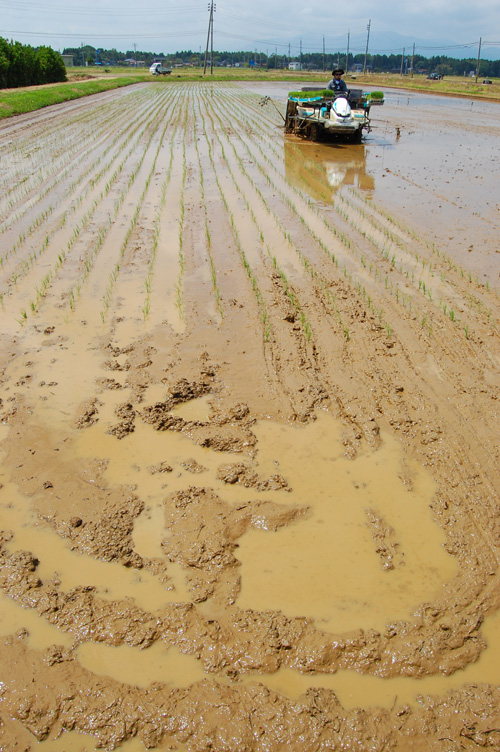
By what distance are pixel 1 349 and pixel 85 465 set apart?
1911mm

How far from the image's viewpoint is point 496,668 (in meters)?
2.36

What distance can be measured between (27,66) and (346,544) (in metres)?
42.7

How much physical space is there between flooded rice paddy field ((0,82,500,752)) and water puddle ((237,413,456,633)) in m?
0.01

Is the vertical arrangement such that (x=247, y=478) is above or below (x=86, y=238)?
below

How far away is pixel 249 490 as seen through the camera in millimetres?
3324

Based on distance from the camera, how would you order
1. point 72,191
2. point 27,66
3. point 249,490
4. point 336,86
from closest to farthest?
point 249,490
point 72,191
point 336,86
point 27,66

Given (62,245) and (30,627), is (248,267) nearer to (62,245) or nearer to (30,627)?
(62,245)

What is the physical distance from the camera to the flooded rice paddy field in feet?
7.28

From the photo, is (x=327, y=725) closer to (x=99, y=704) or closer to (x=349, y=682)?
(x=349, y=682)

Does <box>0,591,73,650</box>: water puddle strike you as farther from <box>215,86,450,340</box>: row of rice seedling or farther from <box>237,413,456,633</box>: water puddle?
<box>215,86,450,340</box>: row of rice seedling

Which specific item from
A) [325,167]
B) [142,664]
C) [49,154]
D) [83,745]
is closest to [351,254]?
[142,664]

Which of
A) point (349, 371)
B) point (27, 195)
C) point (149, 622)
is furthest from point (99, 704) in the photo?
point (27, 195)

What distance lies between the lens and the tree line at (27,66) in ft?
109

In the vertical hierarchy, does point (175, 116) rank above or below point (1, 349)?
above
